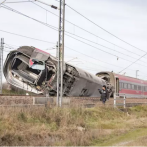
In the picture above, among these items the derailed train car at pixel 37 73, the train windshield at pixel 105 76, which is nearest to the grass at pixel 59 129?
the derailed train car at pixel 37 73

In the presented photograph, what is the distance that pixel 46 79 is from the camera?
63.9 ft

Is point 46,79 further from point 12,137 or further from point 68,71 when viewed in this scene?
point 12,137

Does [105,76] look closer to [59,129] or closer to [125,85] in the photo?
[125,85]

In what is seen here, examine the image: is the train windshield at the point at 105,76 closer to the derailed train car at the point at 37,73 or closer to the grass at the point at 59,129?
the derailed train car at the point at 37,73

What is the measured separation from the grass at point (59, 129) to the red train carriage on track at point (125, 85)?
15.9 meters

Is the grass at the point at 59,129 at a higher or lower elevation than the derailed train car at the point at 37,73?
lower

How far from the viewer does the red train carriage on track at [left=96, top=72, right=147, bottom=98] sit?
31391 mm

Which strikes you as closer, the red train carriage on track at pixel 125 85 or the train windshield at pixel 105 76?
the red train carriage on track at pixel 125 85

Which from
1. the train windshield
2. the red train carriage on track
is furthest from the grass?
the train windshield

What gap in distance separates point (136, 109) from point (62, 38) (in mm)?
9179

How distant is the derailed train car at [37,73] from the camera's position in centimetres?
1916

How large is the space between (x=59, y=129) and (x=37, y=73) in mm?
10118

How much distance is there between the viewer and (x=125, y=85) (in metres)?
34.1

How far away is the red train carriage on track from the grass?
628 inches
